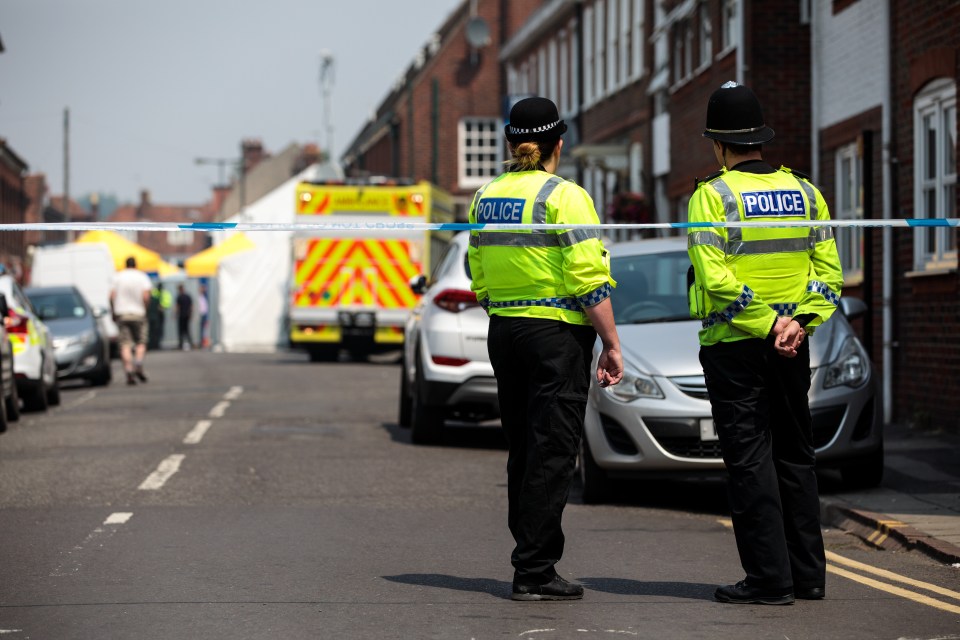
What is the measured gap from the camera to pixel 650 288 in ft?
35.5

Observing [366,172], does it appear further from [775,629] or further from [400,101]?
[775,629]

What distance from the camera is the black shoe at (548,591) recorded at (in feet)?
21.2

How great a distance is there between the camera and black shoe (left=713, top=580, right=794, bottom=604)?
20.9 feet

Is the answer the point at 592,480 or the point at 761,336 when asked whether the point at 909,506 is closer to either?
the point at 592,480

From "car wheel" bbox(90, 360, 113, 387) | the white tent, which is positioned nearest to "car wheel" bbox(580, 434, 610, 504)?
"car wheel" bbox(90, 360, 113, 387)

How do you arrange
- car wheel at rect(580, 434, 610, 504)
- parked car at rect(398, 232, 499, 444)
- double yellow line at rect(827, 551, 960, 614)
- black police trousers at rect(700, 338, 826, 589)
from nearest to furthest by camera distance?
black police trousers at rect(700, 338, 826, 589) → double yellow line at rect(827, 551, 960, 614) → car wheel at rect(580, 434, 610, 504) → parked car at rect(398, 232, 499, 444)

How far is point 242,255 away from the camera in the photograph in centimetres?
4253

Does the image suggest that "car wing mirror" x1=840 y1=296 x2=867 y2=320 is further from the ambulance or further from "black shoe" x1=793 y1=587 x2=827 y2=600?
the ambulance

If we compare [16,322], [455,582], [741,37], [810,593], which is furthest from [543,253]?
[741,37]

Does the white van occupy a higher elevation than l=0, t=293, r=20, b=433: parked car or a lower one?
higher

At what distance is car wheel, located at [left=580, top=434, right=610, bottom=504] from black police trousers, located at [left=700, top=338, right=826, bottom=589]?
337cm

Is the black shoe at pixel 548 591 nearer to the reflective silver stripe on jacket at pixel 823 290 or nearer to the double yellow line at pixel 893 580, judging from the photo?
the double yellow line at pixel 893 580

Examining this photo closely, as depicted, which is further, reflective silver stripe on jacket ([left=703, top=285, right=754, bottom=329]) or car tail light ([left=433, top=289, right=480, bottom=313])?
car tail light ([left=433, top=289, right=480, bottom=313])

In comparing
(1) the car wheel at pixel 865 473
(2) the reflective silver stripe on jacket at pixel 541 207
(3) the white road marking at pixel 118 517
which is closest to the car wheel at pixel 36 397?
(3) the white road marking at pixel 118 517
